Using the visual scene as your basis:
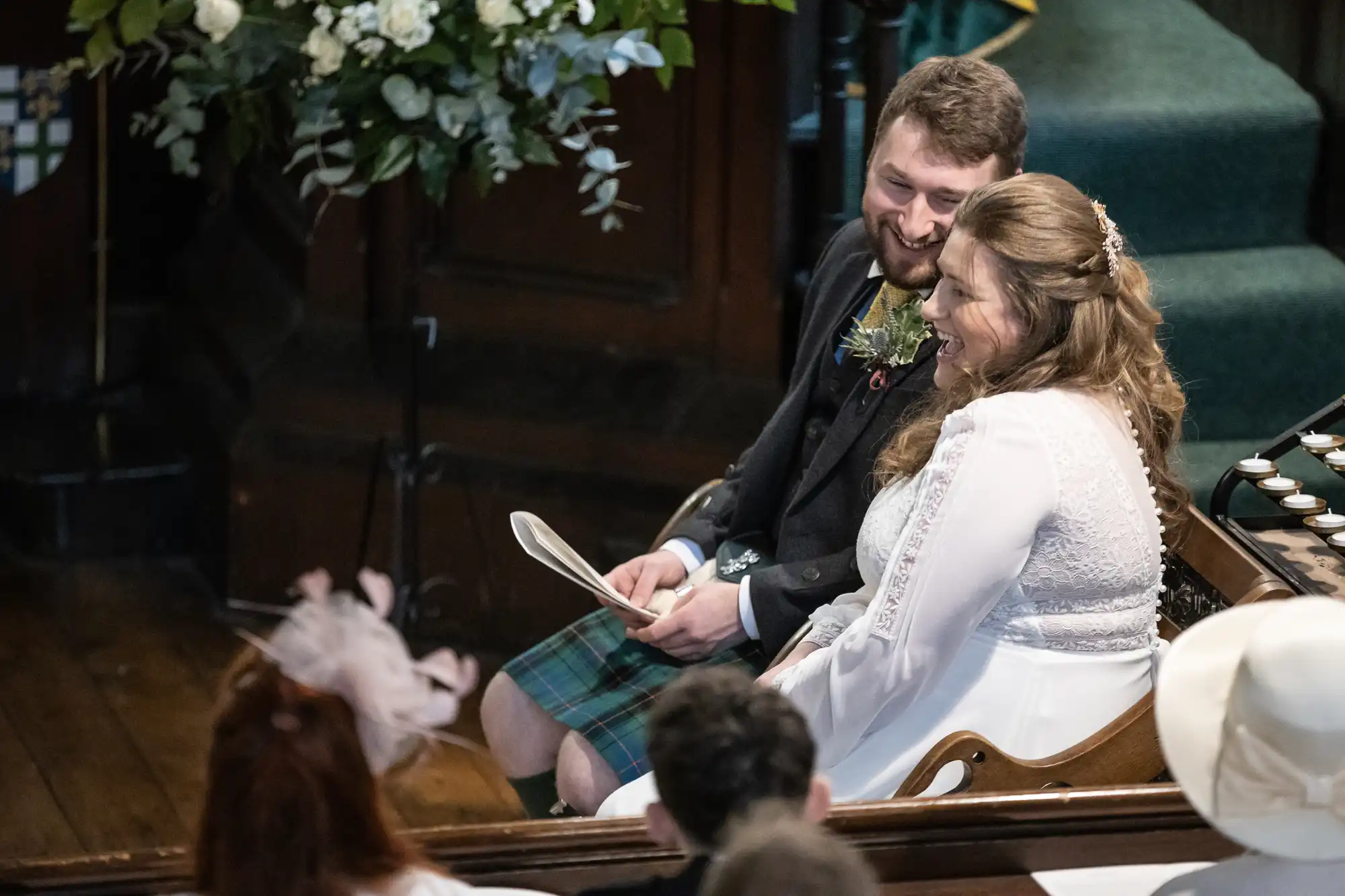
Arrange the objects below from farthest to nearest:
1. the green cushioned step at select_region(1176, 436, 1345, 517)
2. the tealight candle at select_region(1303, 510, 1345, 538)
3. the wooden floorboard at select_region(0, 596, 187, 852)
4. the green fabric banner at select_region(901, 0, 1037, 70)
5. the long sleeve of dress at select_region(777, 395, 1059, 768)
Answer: the green fabric banner at select_region(901, 0, 1037, 70) < the green cushioned step at select_region(1176, 436, 1345, 517) < the wooden floorboard at select_region(0, 596, 187, 852) < the tealight candle at select_region(1303, 510, 1345, 538) < the long sleeve of dress at select_region(777, 395, 1059, 768)

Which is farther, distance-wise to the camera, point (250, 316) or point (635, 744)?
point (250, 316)

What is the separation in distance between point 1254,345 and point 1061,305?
193 centimetres

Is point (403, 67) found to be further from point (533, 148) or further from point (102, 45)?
point (102, 45)

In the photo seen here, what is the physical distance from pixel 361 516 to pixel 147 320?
143 cm

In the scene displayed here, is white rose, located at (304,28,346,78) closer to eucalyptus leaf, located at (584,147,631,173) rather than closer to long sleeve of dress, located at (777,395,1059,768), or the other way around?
eucalyptus leaf, located at (584,147,631,173)

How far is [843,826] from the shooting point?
1.87 meters

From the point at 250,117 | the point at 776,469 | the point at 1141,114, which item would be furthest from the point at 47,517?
the point at 1141,114

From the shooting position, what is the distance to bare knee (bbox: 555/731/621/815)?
2594 mm

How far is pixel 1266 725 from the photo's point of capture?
5.13 feet

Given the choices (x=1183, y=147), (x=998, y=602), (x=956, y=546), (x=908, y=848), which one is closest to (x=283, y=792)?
(x=908, y=848)

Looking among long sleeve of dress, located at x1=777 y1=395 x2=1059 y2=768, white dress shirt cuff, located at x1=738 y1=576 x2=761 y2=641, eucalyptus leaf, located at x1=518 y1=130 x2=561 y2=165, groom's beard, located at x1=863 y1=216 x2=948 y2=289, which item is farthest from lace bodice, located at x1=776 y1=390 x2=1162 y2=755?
eucalyptus leaf, located at x1=518 y1=130 x2=561 y2=165

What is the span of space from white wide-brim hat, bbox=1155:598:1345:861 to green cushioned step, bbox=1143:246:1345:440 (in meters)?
2.43

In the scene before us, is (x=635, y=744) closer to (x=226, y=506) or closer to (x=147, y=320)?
(x=226, y=506)

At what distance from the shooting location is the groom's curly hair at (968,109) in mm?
2572
